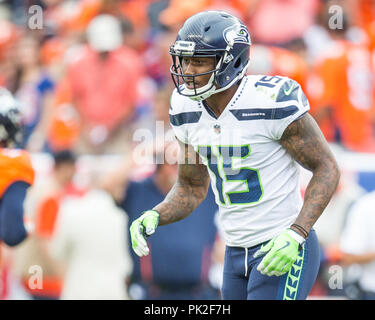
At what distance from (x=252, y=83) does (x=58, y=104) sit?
4.85m

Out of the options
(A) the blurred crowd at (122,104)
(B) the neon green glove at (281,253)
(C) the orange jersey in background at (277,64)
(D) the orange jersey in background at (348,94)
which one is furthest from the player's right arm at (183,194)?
(D) the orange jersey in background at (348,94)

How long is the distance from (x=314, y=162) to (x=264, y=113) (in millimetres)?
366

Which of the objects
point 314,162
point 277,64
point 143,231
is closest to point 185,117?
Result: point 143,231

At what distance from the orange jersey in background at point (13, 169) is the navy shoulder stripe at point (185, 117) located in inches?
57.1

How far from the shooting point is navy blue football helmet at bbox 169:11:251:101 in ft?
13.8

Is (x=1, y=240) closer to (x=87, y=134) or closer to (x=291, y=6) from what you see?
(x=87, y=134)

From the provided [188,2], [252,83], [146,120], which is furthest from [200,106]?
[188,2]

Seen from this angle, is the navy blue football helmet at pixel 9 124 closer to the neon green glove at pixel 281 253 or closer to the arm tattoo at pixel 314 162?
the arm tattoo at pixel 314 162

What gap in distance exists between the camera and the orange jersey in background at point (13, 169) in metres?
5.41

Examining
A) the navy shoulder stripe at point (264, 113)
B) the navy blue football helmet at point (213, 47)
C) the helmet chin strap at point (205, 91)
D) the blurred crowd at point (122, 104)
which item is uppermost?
the navy blue football helmet at point (213, 47)

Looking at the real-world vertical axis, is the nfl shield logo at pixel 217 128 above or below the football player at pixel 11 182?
above

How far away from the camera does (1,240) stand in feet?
18.9

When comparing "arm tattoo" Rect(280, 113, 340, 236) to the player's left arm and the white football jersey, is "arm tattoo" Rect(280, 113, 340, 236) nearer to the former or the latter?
the player's left arm

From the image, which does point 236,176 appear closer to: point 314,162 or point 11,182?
point 314,162
